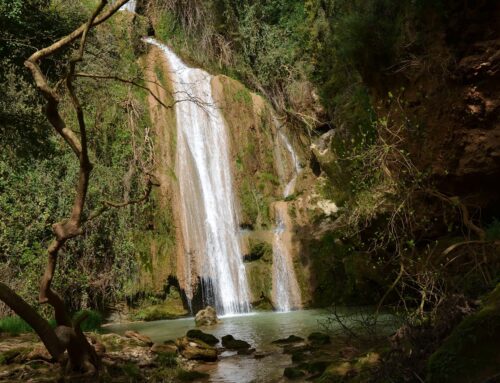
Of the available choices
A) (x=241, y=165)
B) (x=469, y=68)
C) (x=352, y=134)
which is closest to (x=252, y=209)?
(x=241, y=165)

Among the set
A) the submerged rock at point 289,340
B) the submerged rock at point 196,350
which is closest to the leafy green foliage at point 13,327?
the submerged rock at point 196,350

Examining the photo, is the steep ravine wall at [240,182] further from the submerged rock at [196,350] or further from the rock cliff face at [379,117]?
the submerged rock at [196,350]

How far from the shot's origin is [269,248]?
17703 millimetres

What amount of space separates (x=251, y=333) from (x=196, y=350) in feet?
9.01

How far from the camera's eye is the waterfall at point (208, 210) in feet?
55.8

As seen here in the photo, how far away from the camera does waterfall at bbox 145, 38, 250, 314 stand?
1702cm

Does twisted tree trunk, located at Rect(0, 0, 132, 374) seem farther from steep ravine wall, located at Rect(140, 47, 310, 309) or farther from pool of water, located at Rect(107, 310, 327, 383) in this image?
steep ravine wall, located at Rect(140, 47, 310, 309)

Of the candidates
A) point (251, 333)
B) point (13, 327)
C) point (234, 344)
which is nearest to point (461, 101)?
point (234, 344)

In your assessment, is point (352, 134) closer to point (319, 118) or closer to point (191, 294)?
point (191, 294)

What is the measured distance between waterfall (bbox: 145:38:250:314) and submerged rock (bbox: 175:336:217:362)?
7319 mm

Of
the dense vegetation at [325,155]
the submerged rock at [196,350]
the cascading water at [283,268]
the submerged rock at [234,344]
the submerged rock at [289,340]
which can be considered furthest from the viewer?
the cascading water at [283,268]

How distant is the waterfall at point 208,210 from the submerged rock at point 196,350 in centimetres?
732

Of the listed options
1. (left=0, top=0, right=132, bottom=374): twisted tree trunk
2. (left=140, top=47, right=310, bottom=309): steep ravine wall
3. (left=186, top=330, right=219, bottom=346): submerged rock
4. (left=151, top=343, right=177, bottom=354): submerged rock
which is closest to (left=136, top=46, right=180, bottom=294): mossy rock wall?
(left=140, top=47, right=310, bottom=309): steep ravine wall

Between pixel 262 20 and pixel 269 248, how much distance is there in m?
11.4
